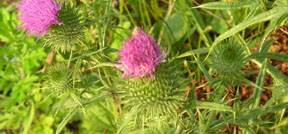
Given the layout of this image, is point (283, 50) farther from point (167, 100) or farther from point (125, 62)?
point (125, 62)

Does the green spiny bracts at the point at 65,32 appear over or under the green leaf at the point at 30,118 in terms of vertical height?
over

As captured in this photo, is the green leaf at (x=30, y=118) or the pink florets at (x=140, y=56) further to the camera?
the green leaf at (x=30, y=118)

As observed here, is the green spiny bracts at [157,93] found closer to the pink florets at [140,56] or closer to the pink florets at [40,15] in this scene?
the pink florets at [140,56]

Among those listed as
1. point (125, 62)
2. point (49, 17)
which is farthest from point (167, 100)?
point (49, 17)

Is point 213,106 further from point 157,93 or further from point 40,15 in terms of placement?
point 40,15

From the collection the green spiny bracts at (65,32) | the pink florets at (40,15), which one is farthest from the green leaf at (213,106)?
the pink florets at (40,15)

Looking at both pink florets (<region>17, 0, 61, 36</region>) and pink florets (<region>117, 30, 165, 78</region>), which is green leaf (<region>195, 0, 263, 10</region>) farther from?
pink florets (<region>17, 0, 61, 36</region>)
